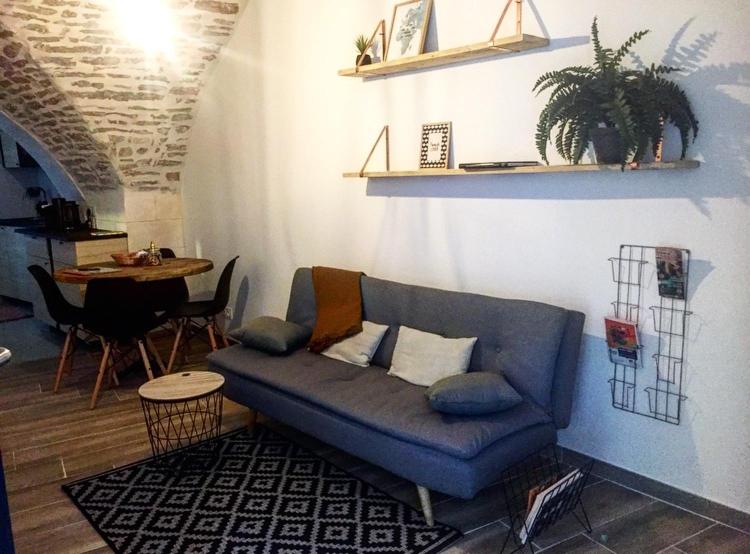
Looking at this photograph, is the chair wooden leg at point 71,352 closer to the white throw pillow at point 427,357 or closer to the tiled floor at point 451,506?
the tiled floor at point 451,506

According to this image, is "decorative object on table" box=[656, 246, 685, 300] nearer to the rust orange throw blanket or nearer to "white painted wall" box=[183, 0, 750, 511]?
"white painted wall" box=[183, 0, 750, 511]

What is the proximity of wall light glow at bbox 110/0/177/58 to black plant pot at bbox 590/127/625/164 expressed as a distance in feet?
9.82

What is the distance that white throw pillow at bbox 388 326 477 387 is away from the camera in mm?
2852

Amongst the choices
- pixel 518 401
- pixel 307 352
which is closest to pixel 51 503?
pixel 307 352

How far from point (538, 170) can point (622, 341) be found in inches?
30.8

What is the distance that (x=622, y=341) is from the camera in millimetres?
2627

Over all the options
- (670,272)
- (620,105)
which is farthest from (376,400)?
(620,105)

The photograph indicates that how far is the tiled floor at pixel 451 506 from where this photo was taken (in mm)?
2352

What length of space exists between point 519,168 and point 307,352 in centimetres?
148

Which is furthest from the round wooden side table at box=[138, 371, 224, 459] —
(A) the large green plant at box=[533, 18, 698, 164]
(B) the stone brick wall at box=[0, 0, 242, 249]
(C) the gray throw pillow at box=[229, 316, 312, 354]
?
(B) the stone brick wall at box=[0, 0, 242, 249]

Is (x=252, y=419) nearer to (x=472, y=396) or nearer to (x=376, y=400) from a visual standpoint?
(x=376, y=400)

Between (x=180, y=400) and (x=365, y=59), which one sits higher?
(x=365, y=59)

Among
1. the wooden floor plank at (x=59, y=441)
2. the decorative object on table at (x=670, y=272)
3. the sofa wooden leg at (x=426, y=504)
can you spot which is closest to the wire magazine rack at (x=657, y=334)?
the decorative object on table at (x=670, y=272)

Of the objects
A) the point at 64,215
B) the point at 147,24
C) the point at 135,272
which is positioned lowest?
the point at 135,272
